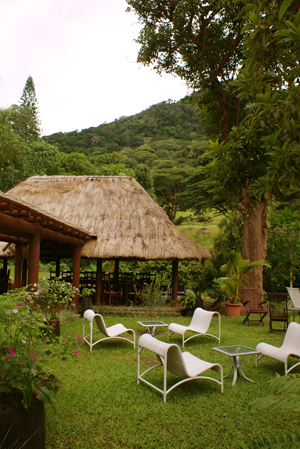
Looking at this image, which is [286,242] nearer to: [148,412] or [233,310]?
[233,310]

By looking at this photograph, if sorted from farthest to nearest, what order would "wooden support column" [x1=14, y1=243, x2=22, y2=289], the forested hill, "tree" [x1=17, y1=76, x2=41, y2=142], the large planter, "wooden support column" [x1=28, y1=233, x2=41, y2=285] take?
the forested hill < "tree" [x1=17, y1=76, x2=41, y2=142] < "wooden support column" [x1=14, y1=243, x2=22, y2=289] < the large planter < "wooden support column" [x1=28, y1=233, x2=41, y2=285]

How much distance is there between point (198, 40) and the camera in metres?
11.1

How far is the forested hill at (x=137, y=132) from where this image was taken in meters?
35.3

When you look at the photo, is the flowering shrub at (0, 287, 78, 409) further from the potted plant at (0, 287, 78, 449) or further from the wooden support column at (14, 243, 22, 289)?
the wooden support column at (14, 243, 22, 289)

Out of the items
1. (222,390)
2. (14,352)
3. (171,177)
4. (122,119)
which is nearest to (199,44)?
(222,390)

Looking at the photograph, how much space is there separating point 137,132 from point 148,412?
41873 mm

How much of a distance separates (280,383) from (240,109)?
11.7 meters

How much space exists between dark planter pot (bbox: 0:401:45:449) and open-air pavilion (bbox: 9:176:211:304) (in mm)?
6836

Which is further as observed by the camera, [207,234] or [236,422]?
[207,234]

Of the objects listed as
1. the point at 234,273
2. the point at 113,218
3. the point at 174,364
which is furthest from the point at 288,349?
the point at 113,218

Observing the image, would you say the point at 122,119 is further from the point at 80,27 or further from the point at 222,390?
the point at 222,390

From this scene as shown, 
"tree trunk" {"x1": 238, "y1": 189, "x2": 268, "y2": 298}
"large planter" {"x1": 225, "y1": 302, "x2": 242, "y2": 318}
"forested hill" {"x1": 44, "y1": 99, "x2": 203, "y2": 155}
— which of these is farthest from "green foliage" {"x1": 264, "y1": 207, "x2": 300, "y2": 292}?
"forested hill" {"x1": 44, "y1": 99, "x2": 203, "y2": 155}

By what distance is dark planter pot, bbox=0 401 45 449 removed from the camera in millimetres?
2244

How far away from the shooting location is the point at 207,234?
25938mm
